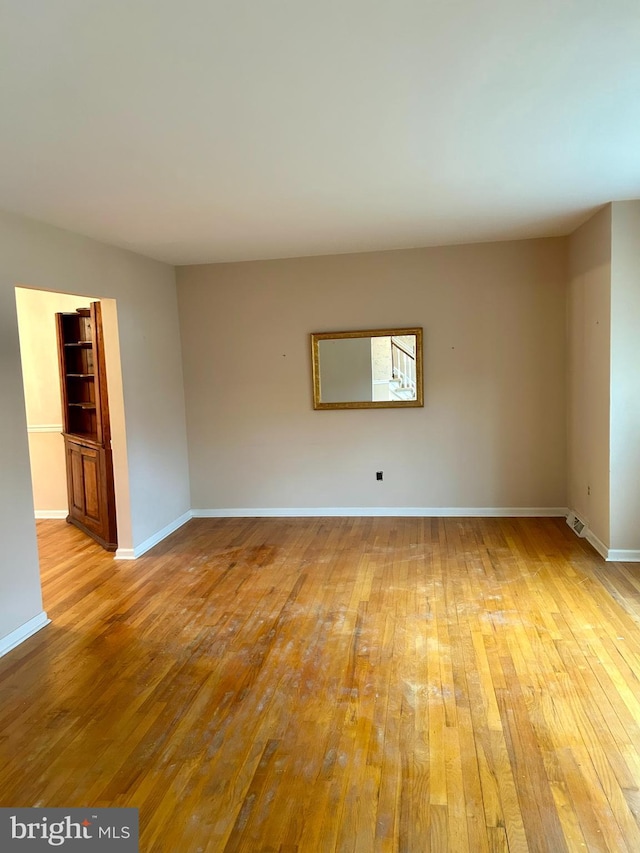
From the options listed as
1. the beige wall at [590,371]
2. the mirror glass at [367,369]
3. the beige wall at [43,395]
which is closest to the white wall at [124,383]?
the beige wall at [43,395]

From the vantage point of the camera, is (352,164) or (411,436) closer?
(352,164)

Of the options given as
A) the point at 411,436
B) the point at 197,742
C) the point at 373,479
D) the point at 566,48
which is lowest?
the point at 197,742

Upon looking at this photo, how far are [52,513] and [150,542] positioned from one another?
169cm

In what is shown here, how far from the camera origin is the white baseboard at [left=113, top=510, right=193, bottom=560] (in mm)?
4801

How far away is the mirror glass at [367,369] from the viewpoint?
5422 mm

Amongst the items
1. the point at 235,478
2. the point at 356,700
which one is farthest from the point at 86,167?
the point at 235,478

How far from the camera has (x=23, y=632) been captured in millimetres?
3402

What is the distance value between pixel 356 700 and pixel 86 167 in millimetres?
2746

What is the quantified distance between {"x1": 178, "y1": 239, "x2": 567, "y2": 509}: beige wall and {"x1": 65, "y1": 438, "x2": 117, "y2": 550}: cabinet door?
3.38 feet

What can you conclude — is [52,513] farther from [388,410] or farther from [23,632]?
[388,410]

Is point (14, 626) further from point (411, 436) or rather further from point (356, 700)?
point (411, 436)

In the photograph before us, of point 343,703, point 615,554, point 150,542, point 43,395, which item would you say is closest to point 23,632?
point 150,542

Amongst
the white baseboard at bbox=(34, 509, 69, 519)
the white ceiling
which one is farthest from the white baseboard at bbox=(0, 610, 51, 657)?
the white baseboard at bbox=(34, 509, 69, 519)

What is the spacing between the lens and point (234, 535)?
5.31 meters
